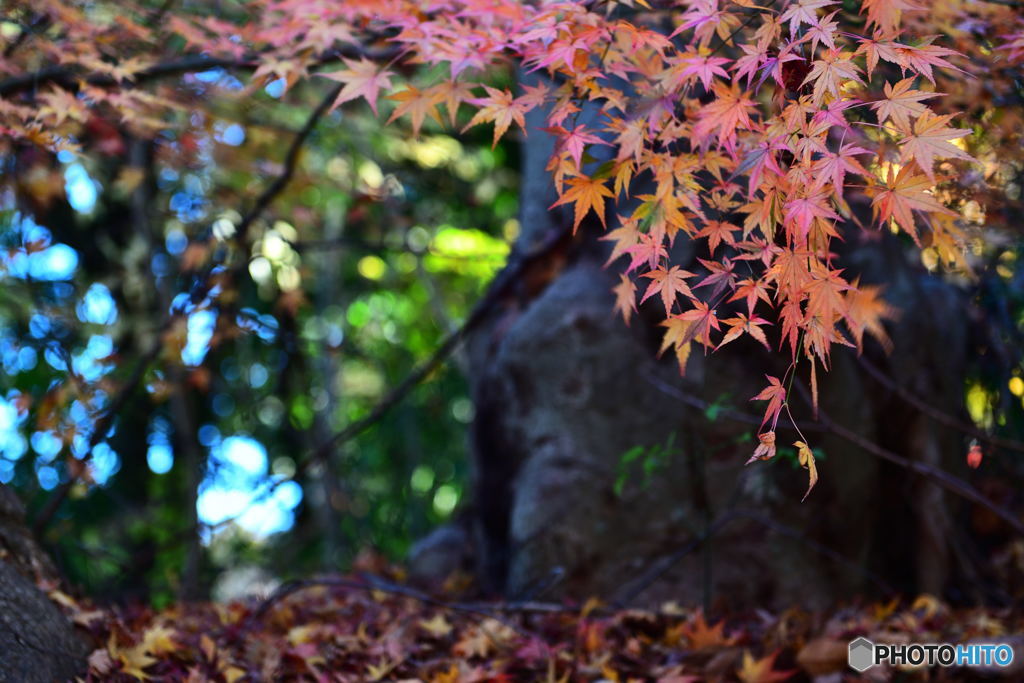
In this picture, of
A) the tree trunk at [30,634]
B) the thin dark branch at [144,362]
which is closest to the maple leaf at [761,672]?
the tree trunk at [30,634]

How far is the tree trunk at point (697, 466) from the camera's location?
3648 mm

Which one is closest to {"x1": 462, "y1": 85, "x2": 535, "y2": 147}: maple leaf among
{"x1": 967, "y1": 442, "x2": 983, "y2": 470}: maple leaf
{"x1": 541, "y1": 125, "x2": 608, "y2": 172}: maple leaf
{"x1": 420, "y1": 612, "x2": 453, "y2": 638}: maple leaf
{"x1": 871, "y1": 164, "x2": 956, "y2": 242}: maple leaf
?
{"x1": 541, "y1": 125, "x2": 608, "y2": 172}: maple leaf

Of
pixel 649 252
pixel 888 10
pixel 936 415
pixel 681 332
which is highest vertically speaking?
pixel 888 10

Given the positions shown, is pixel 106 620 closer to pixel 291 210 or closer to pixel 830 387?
pixel 830 387

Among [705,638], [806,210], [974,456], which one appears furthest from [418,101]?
[974,456]

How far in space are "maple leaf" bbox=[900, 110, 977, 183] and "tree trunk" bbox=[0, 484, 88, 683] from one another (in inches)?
88.0

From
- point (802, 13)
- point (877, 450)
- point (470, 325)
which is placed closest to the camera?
point (802, 13)

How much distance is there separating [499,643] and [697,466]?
4.49ft

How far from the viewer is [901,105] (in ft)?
5.52

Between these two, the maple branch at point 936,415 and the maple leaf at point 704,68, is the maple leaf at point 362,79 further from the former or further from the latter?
the maple branch at point 936,415

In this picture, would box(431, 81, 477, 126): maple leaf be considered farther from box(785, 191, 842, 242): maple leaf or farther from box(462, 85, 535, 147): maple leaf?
box(785, 191, 842, 242): maple leaf

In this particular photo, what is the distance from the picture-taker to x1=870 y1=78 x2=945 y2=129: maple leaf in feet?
5.46

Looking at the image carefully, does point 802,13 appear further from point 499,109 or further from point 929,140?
point 499,109

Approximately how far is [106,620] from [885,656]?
2.36m
